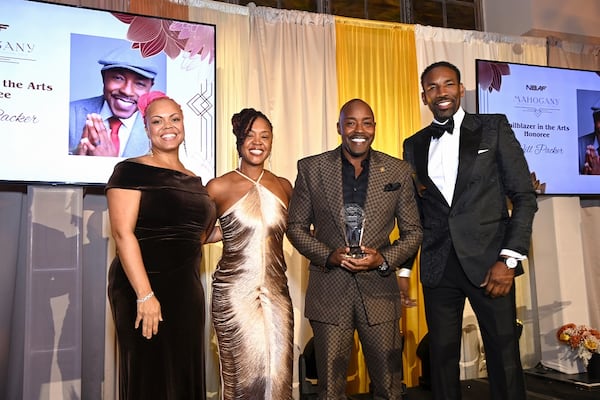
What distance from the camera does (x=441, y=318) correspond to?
8.52 feet

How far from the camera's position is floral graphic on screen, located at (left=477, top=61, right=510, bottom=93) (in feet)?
16.1

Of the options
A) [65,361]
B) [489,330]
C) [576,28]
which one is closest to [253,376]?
[489,330]

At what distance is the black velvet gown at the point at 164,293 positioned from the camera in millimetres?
2375

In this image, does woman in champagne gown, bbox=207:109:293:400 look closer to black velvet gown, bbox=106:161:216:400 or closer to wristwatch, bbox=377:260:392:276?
black velvet gown, bbox=106:161:216:400

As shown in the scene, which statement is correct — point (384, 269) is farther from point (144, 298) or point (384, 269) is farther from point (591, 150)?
point (591, 150)

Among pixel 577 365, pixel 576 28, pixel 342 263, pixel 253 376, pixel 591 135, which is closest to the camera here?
pixel 342 263

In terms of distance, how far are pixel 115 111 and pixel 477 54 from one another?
136 inches

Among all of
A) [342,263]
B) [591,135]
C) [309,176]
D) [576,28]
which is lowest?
[342,263]

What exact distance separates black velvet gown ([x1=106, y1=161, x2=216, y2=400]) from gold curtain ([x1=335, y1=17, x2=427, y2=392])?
2.71 m

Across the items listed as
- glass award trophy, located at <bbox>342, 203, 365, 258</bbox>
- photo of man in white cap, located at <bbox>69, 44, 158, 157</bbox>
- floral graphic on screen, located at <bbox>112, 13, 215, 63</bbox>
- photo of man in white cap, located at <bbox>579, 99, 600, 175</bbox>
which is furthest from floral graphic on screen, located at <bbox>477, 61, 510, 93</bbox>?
glass award trophy, located at <bbox>342, 203, 365, 258</bbox>

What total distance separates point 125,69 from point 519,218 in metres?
2.83

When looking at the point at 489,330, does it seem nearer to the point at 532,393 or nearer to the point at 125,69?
the point at 532,393

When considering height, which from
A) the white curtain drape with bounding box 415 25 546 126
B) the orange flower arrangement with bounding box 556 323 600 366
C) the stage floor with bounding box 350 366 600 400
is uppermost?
the white curtain drape with bounding box 415 25 546 126

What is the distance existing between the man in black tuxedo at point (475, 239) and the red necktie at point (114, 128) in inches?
86.8
